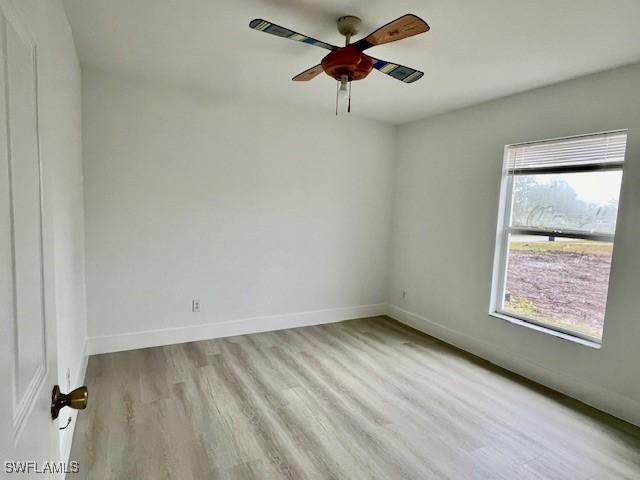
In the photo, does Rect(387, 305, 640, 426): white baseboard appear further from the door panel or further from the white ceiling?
the door panel

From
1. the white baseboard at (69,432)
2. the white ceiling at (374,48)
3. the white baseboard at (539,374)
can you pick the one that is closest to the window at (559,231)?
the white baseboard at (539,374)

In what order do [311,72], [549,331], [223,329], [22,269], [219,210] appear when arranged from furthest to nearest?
[223,329] → [219,210] → [549,331] → [311,72] → [22,269]

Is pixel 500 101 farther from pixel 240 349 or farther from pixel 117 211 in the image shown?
pixel 117 211

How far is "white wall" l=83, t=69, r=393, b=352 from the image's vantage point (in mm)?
3221

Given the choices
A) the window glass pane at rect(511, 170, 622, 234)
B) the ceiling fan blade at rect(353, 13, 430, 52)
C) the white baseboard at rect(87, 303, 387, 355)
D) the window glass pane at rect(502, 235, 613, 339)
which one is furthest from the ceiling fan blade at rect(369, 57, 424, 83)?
the white baseboard at rect(87, 303, 387, 355)

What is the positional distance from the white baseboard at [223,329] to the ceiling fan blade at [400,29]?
3034mm

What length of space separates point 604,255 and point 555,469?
1.59 m

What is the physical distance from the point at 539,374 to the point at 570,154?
1868mm

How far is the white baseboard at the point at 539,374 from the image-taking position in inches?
99.3

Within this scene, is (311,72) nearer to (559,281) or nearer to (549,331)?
(559,281)

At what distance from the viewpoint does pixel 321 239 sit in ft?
14.0

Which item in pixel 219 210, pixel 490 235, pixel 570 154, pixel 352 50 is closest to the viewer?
pixel 352 50

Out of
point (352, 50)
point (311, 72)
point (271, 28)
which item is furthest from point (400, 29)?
point (311, 72)

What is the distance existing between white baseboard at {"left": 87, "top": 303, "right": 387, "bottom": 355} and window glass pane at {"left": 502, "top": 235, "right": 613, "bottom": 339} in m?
1.84
